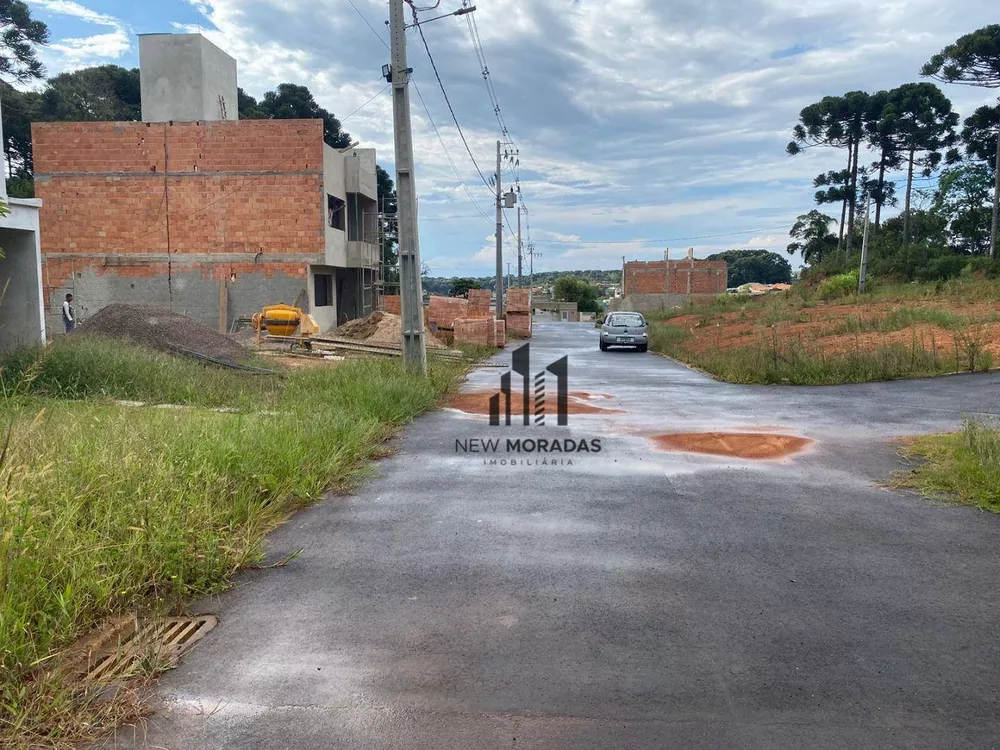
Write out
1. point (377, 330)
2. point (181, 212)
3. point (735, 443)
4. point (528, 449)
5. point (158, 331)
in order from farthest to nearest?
point (181, 212) < point (377, 330) < point (158, 331) < point (735, 443) < point (528, 449)

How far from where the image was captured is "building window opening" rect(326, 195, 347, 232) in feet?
97.0

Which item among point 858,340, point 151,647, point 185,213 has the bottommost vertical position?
point 151,647

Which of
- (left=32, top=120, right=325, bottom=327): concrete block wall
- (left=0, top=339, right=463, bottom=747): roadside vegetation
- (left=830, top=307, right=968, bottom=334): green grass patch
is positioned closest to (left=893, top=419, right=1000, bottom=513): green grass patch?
(left=0, top=339, right=463, bottom=747): roadside vegetation

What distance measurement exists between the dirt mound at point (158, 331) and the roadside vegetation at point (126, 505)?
477cm

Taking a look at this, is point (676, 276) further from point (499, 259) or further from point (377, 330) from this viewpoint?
point (377, 330)

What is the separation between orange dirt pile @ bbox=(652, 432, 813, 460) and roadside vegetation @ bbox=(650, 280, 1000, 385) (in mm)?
6040

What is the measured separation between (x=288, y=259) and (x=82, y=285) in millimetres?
7961

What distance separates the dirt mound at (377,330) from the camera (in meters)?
24.9

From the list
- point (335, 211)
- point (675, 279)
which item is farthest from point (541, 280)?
point (335, 211)

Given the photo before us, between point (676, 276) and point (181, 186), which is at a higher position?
point (181, 186)

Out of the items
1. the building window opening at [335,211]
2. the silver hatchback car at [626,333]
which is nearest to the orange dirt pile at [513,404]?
the silver hatchback car at [626,333]

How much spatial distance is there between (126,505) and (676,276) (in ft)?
254

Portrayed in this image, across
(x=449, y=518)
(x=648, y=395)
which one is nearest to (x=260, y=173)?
(x=648, y=395)

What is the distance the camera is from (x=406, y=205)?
13398mm
